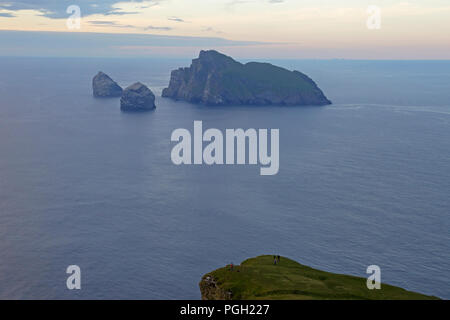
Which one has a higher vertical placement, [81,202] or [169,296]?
[81,202]

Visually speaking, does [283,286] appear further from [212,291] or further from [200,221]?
[200,221]

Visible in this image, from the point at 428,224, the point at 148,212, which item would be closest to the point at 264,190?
the point at 148,212

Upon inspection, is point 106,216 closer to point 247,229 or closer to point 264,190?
point 247,229

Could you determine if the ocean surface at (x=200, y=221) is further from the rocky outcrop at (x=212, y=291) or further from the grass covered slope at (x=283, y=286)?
the grass covered slope at (x=283, y=286)

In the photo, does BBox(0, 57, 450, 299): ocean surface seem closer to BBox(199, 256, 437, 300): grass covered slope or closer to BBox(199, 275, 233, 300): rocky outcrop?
BBox(199, 275, 233, 300): rocky outcrop

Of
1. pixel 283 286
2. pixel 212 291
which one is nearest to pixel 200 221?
pixel 212 291

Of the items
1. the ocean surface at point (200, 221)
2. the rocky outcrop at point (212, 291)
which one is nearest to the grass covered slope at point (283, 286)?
the rocky outcrop at point (212, 291)

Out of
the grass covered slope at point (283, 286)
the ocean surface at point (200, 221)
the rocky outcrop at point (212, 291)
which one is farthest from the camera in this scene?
the ocean surface at point (200, 221)
